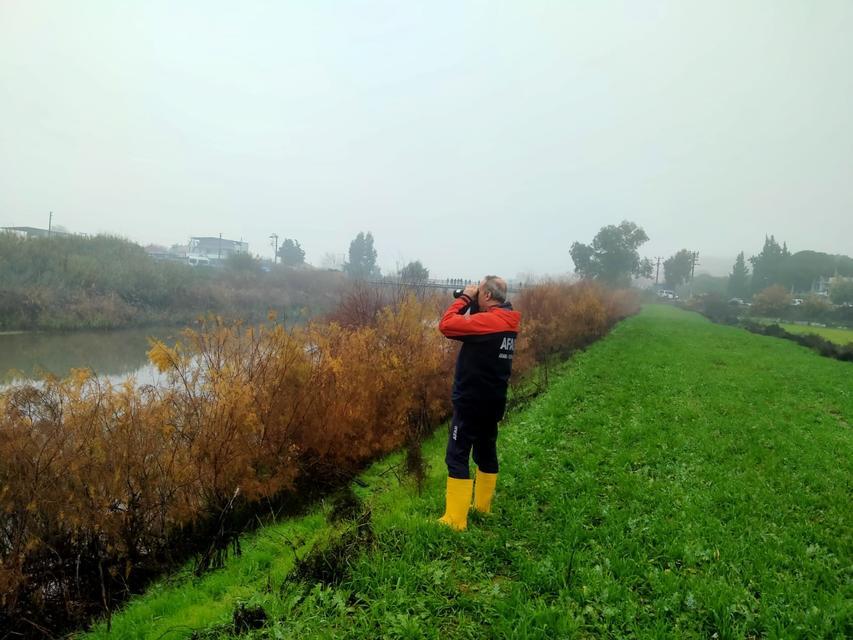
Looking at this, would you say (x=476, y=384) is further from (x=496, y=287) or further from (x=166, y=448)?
(x=166, y=448)

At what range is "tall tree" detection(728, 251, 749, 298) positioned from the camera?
67.8m

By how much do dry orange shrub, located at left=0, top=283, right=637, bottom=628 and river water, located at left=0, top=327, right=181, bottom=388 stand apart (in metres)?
10.0

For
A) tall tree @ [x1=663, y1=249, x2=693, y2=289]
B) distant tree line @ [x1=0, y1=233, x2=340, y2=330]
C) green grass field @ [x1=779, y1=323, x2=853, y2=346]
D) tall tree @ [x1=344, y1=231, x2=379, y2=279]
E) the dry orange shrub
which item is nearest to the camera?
the dry orange shrub

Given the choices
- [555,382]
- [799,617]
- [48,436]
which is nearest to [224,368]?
[48,436]

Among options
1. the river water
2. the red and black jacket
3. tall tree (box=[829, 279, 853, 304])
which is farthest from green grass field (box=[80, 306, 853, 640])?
tall tree (box=[829, 279, 853, 304])

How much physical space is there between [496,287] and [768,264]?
237ft

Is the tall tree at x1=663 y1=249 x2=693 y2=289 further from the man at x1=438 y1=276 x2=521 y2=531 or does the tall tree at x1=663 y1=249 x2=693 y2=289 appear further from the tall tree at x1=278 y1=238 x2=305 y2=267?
the man at x1=438 y1=276 x2=521 y2=531

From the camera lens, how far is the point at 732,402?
8.83m

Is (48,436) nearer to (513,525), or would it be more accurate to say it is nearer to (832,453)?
(513,525)

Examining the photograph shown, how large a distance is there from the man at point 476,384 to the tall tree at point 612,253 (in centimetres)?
5415

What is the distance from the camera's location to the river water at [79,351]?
1766cm

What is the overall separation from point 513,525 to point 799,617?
1.88 meters

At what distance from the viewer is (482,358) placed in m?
3.65

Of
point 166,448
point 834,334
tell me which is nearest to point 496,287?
point 166,448
